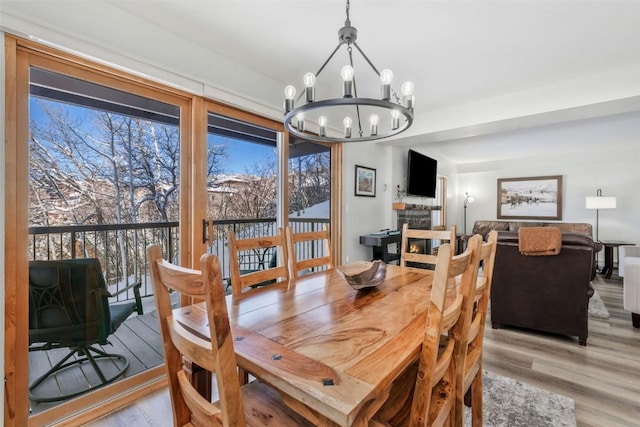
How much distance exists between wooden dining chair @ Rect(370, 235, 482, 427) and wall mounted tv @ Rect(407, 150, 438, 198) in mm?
3803

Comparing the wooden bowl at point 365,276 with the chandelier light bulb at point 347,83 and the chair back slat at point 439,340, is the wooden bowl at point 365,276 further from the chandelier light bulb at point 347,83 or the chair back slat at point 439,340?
the chandelier light bulb at point 347,83

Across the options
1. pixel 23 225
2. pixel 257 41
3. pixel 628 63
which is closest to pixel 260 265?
pixel 23 225

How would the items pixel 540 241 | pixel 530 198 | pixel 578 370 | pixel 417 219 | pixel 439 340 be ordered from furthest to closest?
pixel 530 198, pixel 417 219, pixel 540 241, pixel 578 370, pixel 439 340

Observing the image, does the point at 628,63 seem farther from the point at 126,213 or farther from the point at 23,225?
the point at 23,225

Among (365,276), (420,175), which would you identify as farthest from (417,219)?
(365,276)

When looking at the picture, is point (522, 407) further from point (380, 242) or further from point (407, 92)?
point (380, 242)

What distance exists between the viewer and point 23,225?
1.55 m

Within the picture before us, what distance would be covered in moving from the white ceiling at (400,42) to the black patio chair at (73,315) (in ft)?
4.28

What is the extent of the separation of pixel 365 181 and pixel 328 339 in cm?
328

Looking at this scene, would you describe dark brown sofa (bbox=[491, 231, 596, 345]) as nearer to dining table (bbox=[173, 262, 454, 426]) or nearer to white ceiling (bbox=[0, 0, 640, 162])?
white ceiling (bbox=[0, 0, 640, 162])

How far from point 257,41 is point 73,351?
8.07ft

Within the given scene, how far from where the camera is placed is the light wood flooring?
173cm

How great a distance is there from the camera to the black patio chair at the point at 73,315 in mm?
1643

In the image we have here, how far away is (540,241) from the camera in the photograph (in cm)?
266
